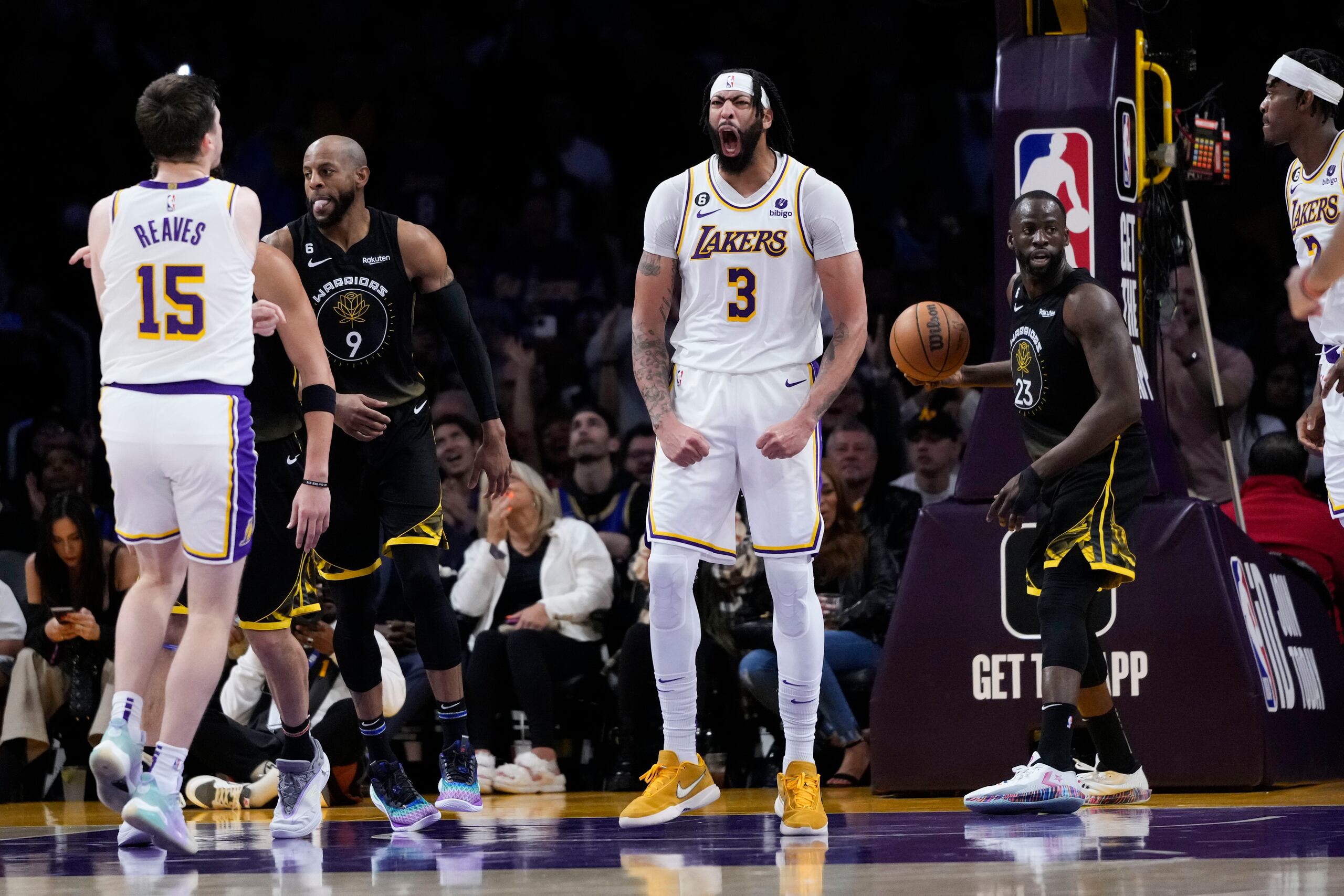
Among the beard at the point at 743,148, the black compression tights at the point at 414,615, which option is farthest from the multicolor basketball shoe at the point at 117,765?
the beard at the point at 743,148

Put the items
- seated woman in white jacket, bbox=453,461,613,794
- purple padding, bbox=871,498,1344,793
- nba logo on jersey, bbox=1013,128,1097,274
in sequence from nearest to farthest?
purple padding, bbox=871,498,1344,793
nba logo on jersey, bbox=1013,128,1097,274
seated woman in white jacket, bbox=453,461,613,794

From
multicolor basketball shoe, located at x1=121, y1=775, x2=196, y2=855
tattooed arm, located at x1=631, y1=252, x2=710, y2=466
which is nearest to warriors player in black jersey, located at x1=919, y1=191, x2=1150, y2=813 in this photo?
tattooed arm, located at x1=631, y1=252, x2=710, y2=466

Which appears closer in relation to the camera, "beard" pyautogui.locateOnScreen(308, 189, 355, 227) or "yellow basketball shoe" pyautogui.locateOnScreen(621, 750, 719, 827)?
"yellow basketball shoe" pyautogui.locateOnScreen(621, 750, 719, 827)

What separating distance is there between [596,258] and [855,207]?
1.79 meters

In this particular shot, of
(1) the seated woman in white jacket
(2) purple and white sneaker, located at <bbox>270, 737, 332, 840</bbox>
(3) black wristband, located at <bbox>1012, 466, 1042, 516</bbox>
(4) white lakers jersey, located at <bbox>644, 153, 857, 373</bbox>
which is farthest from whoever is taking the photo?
(1) the seated woman in white jacket

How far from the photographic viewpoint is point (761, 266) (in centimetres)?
580

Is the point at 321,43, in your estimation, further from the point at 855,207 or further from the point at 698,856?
the point at 698,856

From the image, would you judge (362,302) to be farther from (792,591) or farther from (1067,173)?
(1067,173)

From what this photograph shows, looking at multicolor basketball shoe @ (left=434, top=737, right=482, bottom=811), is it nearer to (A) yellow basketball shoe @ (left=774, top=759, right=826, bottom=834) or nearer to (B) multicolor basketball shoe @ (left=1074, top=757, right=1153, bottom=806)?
(A) yellow basketball shoe @ (left=774, top=759, right=826, bottom=834)

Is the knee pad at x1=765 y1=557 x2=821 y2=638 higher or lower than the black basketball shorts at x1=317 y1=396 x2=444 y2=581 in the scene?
lower

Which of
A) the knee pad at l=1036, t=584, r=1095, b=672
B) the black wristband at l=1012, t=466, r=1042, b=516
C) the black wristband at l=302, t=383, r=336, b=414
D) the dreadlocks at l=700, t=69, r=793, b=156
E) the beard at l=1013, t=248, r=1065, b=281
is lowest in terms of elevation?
the knee pad at l=1036, t=584, r=1095, b=672

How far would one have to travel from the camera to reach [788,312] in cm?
580

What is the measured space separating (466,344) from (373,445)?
0.50 meters

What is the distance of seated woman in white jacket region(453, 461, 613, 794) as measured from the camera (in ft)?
28.3
